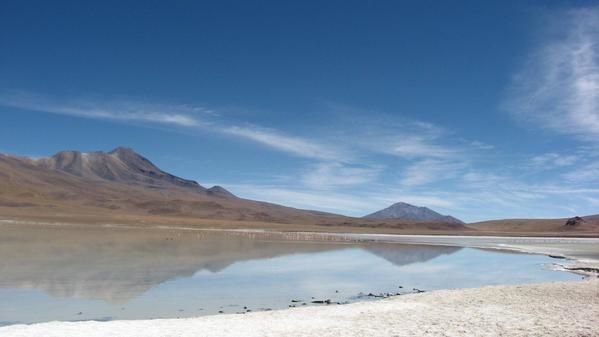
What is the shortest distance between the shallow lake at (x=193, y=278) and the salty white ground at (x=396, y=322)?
6.11ft

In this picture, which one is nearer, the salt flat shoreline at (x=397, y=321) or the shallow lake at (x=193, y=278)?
the salt flat shoreline at (x=397, y=321)

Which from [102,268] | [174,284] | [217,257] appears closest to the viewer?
[174,284]

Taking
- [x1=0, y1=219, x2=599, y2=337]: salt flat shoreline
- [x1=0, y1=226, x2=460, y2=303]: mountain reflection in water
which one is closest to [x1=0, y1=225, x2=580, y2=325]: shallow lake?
[x1=0, y1=226, x2=460, y2=303]: mountain reflection in water

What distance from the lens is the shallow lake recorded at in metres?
15.0

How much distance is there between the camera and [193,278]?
2109 centimetres

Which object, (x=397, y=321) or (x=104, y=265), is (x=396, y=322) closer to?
(x=397, y=321)

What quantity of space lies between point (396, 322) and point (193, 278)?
10679 mm

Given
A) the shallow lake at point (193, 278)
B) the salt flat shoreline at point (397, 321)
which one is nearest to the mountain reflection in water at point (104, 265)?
the shallow lake at point (193, 278)

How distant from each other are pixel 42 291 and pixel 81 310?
10.3 feet

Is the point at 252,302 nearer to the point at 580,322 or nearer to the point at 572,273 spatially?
the point at 580,322

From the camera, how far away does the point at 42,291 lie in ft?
54.2

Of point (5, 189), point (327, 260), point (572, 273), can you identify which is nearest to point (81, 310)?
point (327, 260)

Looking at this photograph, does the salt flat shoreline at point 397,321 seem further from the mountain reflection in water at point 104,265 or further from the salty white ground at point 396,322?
→ the mountain reflection in water at point 104,265

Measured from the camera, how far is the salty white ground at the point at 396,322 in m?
11.4
